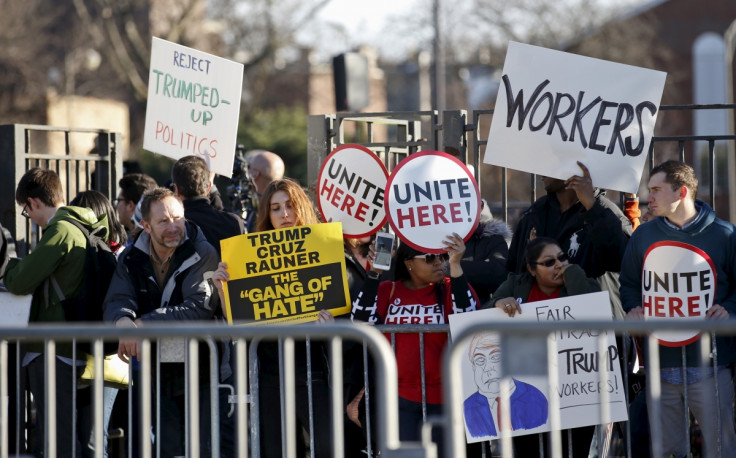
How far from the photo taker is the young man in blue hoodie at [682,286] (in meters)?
5.51

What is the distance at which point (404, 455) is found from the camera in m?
3.94

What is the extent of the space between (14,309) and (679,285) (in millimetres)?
3770

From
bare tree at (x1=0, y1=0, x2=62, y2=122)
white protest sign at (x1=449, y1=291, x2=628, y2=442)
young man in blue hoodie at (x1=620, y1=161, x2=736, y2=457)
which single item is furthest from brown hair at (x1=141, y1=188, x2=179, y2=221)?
bare tree at (x1=0, y1=0, x2=62, y2=122)

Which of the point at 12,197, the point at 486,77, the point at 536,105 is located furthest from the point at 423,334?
the point at 486,77

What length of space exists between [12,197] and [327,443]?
3640 millimetres

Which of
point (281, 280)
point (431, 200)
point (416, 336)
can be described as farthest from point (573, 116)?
point (281, 280)

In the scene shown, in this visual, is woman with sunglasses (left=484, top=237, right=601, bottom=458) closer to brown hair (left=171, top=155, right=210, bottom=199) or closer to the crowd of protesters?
the crowd of protesters

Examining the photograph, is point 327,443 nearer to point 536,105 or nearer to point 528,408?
point 528,408

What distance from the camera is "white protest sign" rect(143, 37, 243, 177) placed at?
7453 mm

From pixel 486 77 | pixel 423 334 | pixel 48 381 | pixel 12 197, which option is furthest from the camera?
pixel 486 77

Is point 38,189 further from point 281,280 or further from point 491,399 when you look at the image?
point 491,399

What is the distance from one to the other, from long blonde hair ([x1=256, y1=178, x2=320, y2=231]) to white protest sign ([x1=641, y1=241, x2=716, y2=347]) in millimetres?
1887

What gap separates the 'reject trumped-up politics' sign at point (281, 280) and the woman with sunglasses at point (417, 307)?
0.18 meters

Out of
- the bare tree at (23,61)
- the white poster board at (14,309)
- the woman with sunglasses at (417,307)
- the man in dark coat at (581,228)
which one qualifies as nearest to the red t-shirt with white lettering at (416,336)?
the woman with sunglasses at (417,307)
